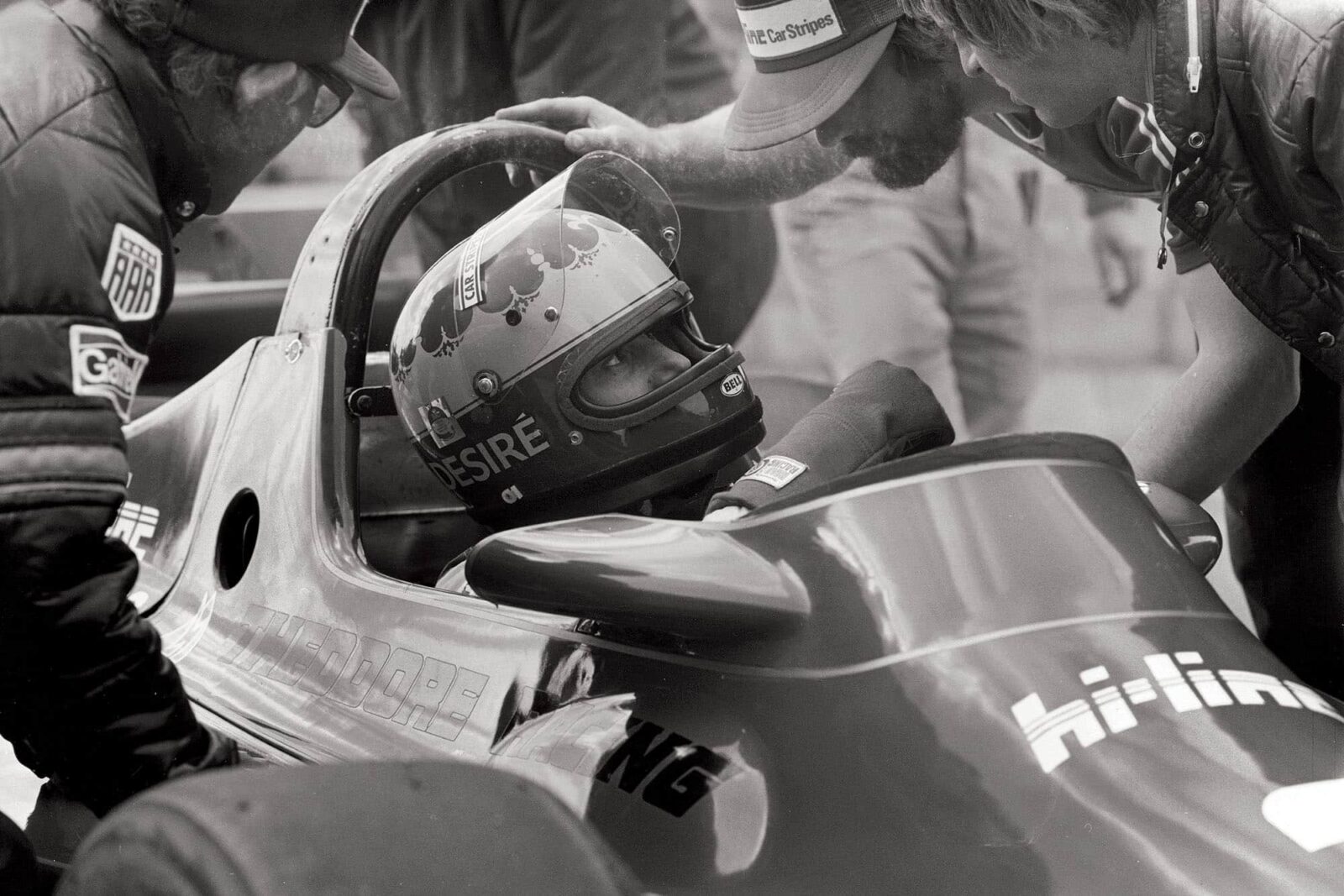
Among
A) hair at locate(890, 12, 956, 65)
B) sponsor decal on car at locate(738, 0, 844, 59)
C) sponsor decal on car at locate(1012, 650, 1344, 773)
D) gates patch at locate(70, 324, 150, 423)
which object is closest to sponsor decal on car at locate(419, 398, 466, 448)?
gates patch at locate(70, 324, 150, 423)

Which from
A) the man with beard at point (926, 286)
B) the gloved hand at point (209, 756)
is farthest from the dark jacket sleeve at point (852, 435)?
the man with beard at point (926, 286)

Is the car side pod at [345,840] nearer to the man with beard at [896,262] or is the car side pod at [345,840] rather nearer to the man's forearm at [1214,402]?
the man's forearm at [1214,402]

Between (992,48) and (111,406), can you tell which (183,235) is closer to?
(111,406)

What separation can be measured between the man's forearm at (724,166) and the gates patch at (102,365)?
3.55ft

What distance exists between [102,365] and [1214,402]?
135 cm

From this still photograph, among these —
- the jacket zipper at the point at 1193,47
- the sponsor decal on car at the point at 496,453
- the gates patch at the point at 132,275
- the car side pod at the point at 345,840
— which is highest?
the jacket zipper at the point at 1193,47

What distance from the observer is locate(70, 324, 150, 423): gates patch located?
123 cm

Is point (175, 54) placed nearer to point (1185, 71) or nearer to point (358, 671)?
point (358, 671)

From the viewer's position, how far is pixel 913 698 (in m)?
0.90

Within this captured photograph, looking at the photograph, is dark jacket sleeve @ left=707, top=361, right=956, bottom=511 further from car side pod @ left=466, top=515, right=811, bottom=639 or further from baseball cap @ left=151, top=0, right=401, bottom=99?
baseball cap @ left=151, top=0, right=401, bottom=99

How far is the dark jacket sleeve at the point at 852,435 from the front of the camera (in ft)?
4.35

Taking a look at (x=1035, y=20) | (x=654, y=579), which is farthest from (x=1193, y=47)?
(x=654, y=579)

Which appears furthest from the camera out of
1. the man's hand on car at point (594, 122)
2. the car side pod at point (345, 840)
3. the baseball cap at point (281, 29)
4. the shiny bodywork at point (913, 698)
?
the man's hand on car at point (594, 122)

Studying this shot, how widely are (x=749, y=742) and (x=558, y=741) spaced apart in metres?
0.19
